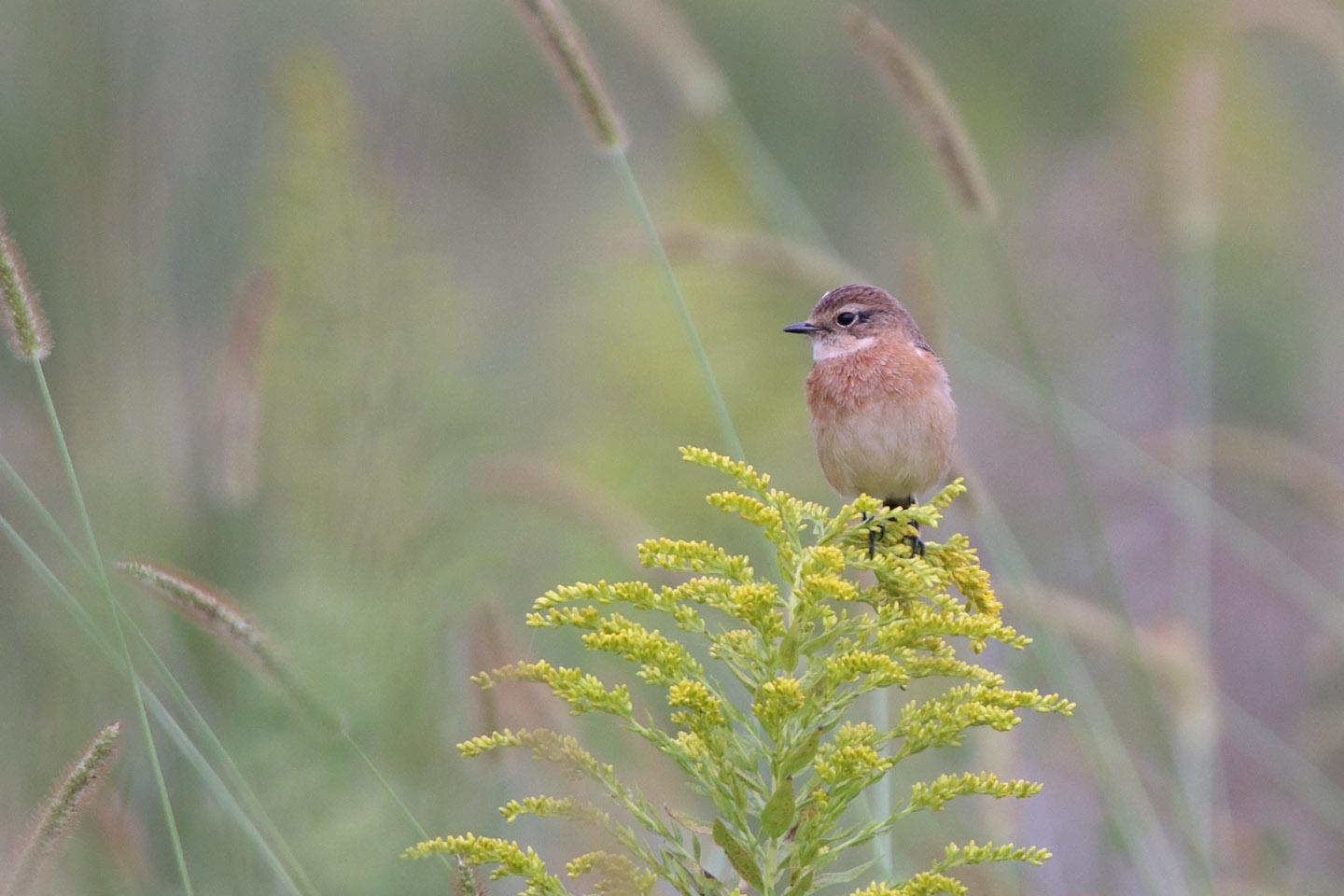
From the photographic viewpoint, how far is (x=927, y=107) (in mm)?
3881

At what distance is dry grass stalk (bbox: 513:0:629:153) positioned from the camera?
3.36 metres

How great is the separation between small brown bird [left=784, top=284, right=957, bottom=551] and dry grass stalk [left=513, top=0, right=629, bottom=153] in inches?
42.2

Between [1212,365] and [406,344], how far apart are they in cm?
779

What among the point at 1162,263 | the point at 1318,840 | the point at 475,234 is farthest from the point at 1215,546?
the point at 475,234

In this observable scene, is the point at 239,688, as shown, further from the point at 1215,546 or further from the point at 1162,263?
the point at 1162,263

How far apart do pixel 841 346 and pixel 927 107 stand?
90cm

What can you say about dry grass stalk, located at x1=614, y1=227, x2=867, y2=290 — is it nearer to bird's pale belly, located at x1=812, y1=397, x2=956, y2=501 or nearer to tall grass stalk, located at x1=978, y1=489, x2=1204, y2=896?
bird's pale belly, located at x1=812, y1=397, x2=956, y2=501

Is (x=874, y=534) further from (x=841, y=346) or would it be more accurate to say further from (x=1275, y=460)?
(x=1275, y=460)

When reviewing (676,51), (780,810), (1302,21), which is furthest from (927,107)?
(780,810)

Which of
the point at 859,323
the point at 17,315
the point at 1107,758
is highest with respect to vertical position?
the point at 859,323

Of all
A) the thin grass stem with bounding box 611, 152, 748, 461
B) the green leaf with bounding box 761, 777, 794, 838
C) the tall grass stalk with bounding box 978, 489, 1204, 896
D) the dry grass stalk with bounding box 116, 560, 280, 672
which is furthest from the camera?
the tall grass stalk with bounding box 978, 489, 1204, 896

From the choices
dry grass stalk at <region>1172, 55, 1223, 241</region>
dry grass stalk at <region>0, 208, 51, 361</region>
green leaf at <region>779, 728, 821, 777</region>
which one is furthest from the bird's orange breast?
dry grass stalk at <region>0, 208, 51, 361</region>

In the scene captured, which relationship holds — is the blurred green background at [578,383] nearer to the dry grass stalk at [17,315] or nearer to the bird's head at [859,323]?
the bird's head at [859,323]

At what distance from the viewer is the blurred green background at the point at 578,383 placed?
13.6 feet
